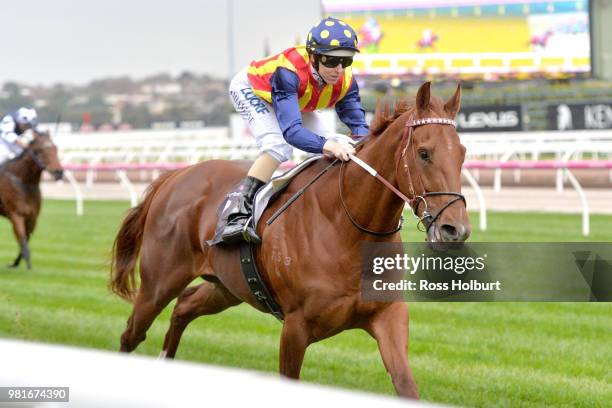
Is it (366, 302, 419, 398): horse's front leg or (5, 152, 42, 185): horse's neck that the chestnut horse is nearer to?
(366, 302, 419, 398): horse's front leg

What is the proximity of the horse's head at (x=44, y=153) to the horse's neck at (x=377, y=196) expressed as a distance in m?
7.79

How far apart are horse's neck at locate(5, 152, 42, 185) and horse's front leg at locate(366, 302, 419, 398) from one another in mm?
7809

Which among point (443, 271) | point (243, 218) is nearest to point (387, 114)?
point (443, 271)

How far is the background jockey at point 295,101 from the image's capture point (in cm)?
441

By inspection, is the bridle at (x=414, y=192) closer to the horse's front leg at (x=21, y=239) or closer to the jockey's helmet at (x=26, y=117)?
the horse's front leg at (x=21, y=239)

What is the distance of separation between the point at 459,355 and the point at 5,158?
6.87m

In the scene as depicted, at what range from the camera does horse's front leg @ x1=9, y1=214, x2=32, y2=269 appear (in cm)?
1051

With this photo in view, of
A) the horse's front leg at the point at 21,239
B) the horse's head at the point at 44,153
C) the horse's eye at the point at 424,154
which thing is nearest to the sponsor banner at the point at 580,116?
the horse's head at the point at 44,153

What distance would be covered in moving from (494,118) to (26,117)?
12.5 meters

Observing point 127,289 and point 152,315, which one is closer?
point 152,315

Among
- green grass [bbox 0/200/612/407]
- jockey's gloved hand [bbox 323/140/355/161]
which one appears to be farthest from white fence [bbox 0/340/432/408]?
green grass [bbox 0/200/612/407]

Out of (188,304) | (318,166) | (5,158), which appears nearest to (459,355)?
(188,304)

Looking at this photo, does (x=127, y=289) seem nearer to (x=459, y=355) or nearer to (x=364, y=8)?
(x=459, y=355)

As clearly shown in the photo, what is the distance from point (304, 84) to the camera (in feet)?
15.1
